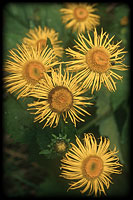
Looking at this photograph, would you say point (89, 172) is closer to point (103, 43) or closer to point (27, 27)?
point (103, 43)

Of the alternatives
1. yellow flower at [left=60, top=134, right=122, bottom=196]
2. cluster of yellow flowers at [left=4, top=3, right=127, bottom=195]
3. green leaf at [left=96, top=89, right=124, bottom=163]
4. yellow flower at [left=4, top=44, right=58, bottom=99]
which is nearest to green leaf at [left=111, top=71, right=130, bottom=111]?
green leaf at [left=96, top=89, right=124, bottom=163]

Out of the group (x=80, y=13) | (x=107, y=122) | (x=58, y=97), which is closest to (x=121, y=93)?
(x=107, y=122)

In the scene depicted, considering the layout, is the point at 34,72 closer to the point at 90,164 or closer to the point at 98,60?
the point at 98,60

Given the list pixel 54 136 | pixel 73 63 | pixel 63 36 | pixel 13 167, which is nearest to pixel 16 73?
pixel 73 63

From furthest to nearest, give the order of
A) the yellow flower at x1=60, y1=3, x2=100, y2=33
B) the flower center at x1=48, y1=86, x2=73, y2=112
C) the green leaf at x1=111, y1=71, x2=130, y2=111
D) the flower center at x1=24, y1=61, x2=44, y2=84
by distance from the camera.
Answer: the yellow flower at x1=60, y1=3, x2=100, y2=33
the green leaf at x1=111, y1=71, x2=130, y2=111
the flower center at x1=24, y1=61, x2=44, y2=84
the flower center at x1=48, y1=86, x2=73, y2=112

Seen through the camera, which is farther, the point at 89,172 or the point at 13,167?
the point at 13,167

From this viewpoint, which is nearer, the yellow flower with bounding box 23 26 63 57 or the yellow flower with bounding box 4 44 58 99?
the yellow flower with bounding box 4 44 58 99

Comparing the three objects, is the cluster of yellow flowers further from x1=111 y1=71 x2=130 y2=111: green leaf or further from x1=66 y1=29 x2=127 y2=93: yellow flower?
x1=111 y1=71 x2=130 y2=111: green leaf
